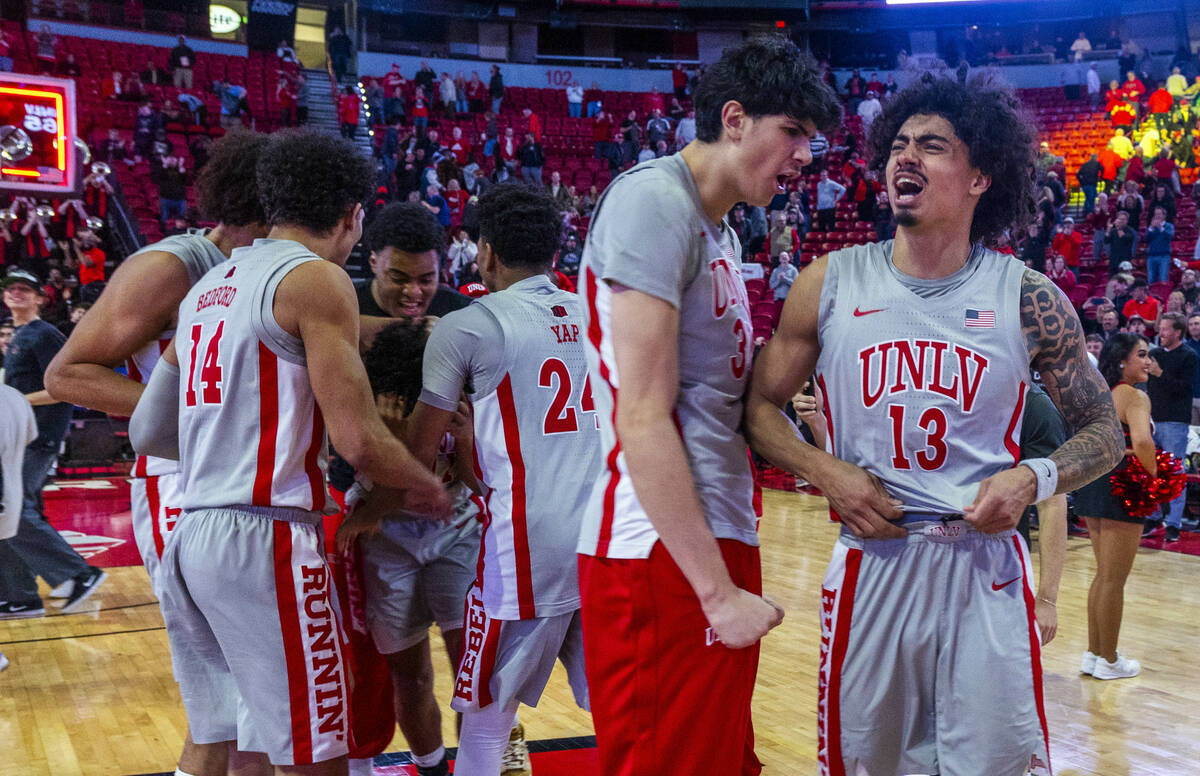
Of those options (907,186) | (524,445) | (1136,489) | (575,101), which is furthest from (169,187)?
(907,186)

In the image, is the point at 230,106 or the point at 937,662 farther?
the point at 230,106

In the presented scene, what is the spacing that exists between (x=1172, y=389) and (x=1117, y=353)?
381 centimetres

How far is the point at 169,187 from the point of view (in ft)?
51.5

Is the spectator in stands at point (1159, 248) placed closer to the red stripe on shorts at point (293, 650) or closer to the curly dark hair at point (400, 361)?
the curly dark hair at point (400, 361)

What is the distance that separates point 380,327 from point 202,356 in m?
0.98

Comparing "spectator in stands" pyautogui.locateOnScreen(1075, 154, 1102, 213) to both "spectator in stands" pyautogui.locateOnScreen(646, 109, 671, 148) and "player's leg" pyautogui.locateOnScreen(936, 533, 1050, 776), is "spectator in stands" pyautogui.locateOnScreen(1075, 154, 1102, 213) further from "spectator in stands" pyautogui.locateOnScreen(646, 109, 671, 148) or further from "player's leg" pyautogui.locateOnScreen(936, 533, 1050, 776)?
"player's leg" pyautogui.locateOnScreen(936, 533, 1050, 776)

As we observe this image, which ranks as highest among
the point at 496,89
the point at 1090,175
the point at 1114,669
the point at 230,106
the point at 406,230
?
the point at 496,89

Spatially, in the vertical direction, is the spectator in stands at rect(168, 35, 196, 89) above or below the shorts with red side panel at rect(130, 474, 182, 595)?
above

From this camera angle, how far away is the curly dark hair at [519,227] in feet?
10.0

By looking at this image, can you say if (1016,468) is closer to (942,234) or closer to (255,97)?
(942,234)

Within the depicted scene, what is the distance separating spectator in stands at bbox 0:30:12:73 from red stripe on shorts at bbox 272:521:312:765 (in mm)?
16867

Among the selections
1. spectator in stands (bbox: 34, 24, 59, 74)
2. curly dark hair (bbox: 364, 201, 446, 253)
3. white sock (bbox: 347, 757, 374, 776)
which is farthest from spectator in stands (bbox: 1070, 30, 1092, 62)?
white sock (bbox: 347, 757, 374, 776)

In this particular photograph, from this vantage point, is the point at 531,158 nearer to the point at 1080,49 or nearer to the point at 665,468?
the point at 1080,49

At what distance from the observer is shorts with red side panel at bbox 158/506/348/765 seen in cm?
242
